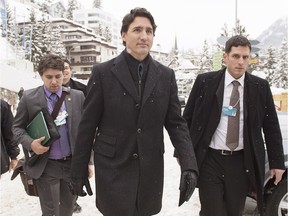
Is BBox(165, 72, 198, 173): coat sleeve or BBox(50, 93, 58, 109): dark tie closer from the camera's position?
BBox(165, 72, 198, 173): coat sleeve

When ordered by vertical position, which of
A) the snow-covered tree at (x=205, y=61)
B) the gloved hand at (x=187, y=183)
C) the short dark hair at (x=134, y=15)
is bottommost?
the gloved hand at (x=187, y=183)

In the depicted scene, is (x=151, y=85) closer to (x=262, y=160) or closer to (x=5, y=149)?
(x=262, y=160)

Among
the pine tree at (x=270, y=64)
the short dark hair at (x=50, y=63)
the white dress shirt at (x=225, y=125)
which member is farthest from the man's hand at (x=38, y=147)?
the pine tree at (x=270, y=64)

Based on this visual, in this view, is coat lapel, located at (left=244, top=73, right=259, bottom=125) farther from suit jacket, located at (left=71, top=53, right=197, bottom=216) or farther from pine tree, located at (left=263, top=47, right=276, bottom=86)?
pine tree, located at (left=263, top=47, right=276, bottom=86)

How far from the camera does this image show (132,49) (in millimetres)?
2678

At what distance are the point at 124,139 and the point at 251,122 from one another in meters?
1.39

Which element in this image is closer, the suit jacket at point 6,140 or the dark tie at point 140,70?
the dark tie at point 140,70

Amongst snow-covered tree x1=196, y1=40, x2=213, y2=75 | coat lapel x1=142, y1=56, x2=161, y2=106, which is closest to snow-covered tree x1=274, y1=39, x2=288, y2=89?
snow-covered tree x1=196, y1=40, x2=213, y2=75

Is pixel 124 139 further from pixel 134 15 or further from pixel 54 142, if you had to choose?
pixel 54 142

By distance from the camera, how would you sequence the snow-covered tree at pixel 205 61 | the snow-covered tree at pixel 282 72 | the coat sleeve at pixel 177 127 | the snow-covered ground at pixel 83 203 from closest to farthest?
1. the coat sleeve at pixel 177 127
2. the snow-covered ground at pixel 83 203
3. the snow-covered tree at pixel 282 72
4. the snow-covered tree at pixel 205 61

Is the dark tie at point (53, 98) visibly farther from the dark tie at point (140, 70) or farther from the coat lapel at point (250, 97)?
the coat lapel at point (250, 97)

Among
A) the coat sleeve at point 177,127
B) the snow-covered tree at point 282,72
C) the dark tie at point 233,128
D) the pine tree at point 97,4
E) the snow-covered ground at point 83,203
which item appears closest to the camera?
the coat sleeve at point 177,127

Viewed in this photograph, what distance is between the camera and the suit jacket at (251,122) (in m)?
3.36

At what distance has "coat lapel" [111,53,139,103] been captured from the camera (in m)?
2.61
